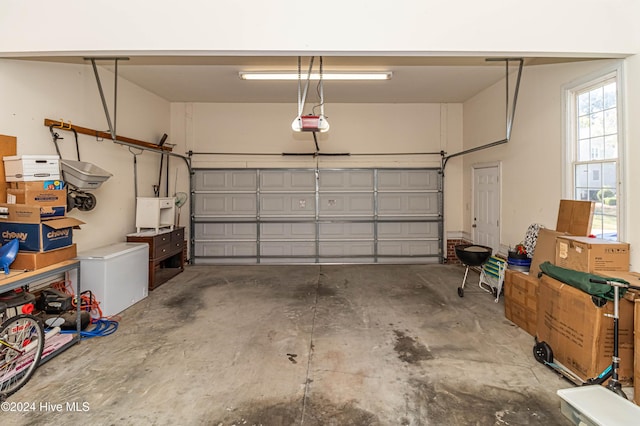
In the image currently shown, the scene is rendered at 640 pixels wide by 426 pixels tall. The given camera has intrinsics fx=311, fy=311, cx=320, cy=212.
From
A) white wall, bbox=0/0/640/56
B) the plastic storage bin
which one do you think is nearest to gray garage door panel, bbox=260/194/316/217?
the plastic storage bin

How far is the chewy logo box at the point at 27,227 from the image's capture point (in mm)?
2848

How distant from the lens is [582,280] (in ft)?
8.38

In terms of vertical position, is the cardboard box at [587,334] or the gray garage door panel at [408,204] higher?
the gray garage door panel at [408,204]

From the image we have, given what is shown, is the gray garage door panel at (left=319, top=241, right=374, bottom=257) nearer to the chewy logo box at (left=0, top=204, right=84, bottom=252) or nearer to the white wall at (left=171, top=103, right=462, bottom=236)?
the white wall at (left=171, top=103, right=462, bottom=236)

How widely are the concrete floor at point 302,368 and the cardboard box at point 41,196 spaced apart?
142 centimetres

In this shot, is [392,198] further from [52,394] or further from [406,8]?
[52,394]

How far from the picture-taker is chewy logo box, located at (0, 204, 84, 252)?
2.85m

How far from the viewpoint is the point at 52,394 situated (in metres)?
2.46

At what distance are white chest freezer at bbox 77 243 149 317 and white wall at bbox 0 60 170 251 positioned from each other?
2.16 ft

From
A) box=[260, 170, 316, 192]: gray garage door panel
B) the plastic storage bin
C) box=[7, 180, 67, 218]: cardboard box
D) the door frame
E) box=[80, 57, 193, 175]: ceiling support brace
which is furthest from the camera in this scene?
box=[260, 170, 316, 192]: gray garage door panel

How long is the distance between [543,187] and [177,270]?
639 cm

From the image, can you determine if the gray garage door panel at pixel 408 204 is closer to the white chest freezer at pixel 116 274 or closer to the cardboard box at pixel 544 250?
the cardboard box at pixel 544 250

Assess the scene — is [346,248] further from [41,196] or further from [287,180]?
[41,196]

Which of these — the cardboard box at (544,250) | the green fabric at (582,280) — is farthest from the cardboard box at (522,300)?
the green fabric at (582,280)
